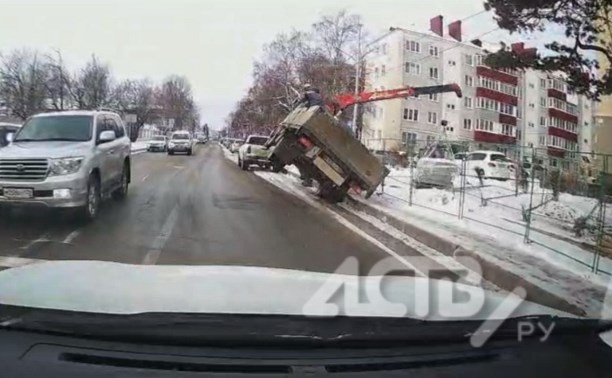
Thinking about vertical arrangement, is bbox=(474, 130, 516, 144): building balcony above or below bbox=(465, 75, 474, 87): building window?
below

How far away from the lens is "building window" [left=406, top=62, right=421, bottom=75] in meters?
69.5

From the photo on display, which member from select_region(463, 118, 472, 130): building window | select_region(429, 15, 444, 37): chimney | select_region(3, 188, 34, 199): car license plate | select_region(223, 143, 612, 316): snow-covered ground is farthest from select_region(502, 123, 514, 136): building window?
select_region(3, 188, 34, 199): car license plate

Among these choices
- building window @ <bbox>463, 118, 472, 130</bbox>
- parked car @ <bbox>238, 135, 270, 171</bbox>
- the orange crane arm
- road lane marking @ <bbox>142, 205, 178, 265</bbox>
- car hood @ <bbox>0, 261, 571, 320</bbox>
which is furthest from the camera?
building window @ <bbox>463, 118, 472, 130</bbox>

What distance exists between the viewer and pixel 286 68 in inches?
2100

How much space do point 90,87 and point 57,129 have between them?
5096cm

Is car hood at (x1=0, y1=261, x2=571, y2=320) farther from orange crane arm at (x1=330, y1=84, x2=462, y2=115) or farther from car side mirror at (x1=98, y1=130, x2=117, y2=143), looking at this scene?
orange crane arm at (x1=330, y1=84, x2=462, y2=115)

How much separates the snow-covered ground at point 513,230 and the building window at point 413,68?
2088 inches

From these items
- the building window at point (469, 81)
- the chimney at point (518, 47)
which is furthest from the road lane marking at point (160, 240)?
the building window at point (469, 81)

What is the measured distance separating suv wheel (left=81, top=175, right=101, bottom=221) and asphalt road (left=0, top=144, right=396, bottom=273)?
8.3 inches

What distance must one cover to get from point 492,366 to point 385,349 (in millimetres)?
372

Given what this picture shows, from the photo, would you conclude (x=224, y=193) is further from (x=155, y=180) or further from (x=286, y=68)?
(x=286, y=68)

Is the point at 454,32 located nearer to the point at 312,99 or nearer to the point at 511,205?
the point at 312,99

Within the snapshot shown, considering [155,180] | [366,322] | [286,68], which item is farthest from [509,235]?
[286,68]

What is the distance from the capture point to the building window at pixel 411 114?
73194mm
